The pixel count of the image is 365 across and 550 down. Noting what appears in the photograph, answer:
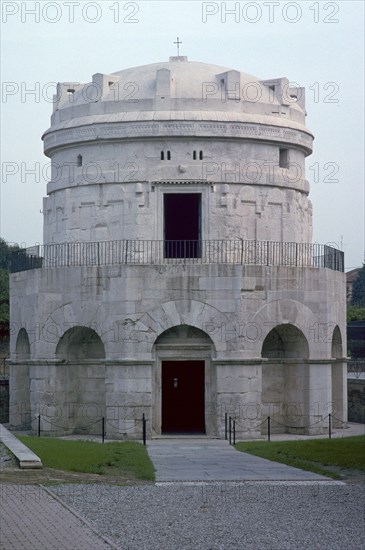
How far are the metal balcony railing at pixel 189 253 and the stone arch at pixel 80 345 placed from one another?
2.21m

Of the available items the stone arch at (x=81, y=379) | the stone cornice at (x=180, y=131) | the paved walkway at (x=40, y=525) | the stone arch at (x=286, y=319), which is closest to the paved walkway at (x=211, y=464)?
the stone arch at (x=81, y=379)

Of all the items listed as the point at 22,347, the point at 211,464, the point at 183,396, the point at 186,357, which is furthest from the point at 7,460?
the point at 22,347

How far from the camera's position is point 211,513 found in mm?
17672

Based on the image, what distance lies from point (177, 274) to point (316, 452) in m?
8.39

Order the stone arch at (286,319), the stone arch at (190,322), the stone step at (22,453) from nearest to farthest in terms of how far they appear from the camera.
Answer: the stone step at (22,453) → the stone arch at (190,322) → the stone arch at (286,319)

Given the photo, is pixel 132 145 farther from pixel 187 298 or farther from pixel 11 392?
pixel 11 392

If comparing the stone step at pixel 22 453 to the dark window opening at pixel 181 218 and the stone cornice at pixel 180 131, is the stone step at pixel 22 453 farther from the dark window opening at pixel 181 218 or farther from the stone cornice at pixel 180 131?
the dark window opening at pixel 181 218

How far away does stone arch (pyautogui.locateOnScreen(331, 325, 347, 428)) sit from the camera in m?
36.6

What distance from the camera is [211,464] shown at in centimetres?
2564

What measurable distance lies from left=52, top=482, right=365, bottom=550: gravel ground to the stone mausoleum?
11.8 m

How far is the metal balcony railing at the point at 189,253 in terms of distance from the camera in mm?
35188

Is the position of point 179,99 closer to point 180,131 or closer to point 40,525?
point 180,131

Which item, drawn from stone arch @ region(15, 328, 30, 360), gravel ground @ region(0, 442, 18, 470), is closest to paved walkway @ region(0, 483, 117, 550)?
gravel ground @ region(0, 442, 18, 470)

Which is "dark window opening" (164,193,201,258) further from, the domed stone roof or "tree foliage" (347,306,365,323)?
"tree foliage" (347,306,365,323)
